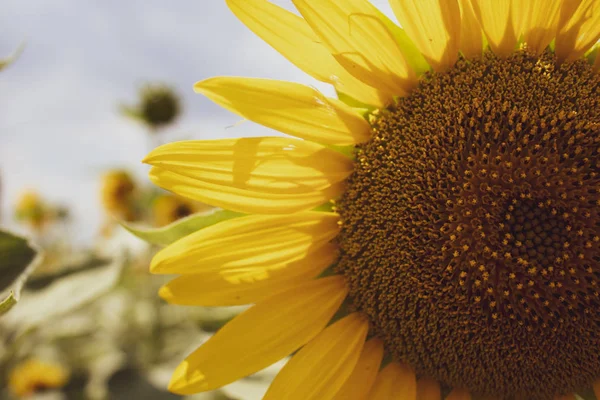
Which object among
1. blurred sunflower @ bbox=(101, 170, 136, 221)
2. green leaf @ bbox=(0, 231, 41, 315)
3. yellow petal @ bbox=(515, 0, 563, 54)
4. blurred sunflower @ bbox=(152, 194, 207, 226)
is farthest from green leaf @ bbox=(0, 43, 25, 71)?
blurred sunflower @ bbox=(101, 170, 136, 221)

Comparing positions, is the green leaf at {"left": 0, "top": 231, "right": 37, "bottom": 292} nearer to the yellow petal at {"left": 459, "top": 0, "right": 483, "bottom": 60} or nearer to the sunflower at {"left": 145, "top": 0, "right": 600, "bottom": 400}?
the sunflower at {"left": 145, "top": 0, "right": 600, "bottom": 400}

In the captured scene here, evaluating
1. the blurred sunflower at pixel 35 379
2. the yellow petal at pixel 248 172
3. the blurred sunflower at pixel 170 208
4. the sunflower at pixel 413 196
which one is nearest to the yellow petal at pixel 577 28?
the sunflower at pixel 413 196

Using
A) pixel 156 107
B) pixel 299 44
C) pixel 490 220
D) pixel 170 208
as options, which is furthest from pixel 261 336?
pixel 156 107

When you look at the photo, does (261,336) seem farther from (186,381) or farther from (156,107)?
(156,107)

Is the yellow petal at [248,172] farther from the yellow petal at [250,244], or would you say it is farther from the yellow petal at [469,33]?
the yellow petal at [469,33]

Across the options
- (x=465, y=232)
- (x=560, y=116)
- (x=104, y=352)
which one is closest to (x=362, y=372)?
(x=465, y=232)

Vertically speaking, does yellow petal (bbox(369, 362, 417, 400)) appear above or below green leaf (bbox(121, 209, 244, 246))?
below
